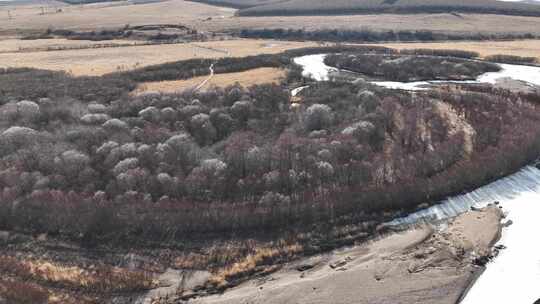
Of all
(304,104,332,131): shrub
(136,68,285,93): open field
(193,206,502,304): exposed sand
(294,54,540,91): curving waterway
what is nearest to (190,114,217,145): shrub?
(304,104,332,131): shrub

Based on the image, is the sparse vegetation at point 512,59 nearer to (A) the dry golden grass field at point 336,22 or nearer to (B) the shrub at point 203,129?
(A) the dry golden grass field at point 336,22

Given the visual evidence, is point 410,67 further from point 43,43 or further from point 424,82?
point 43,43

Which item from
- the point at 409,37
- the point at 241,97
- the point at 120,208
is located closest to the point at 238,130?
the point at 241,97

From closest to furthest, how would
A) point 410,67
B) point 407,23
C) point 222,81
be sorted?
1. point 222,81
2. point 410,67
3. point 407,23

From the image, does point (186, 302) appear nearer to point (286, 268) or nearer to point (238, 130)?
point (286, 268)

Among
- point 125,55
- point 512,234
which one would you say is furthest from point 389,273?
point 125,55

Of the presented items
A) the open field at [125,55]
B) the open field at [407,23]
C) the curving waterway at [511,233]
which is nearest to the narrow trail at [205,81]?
the open field at [125,55]
